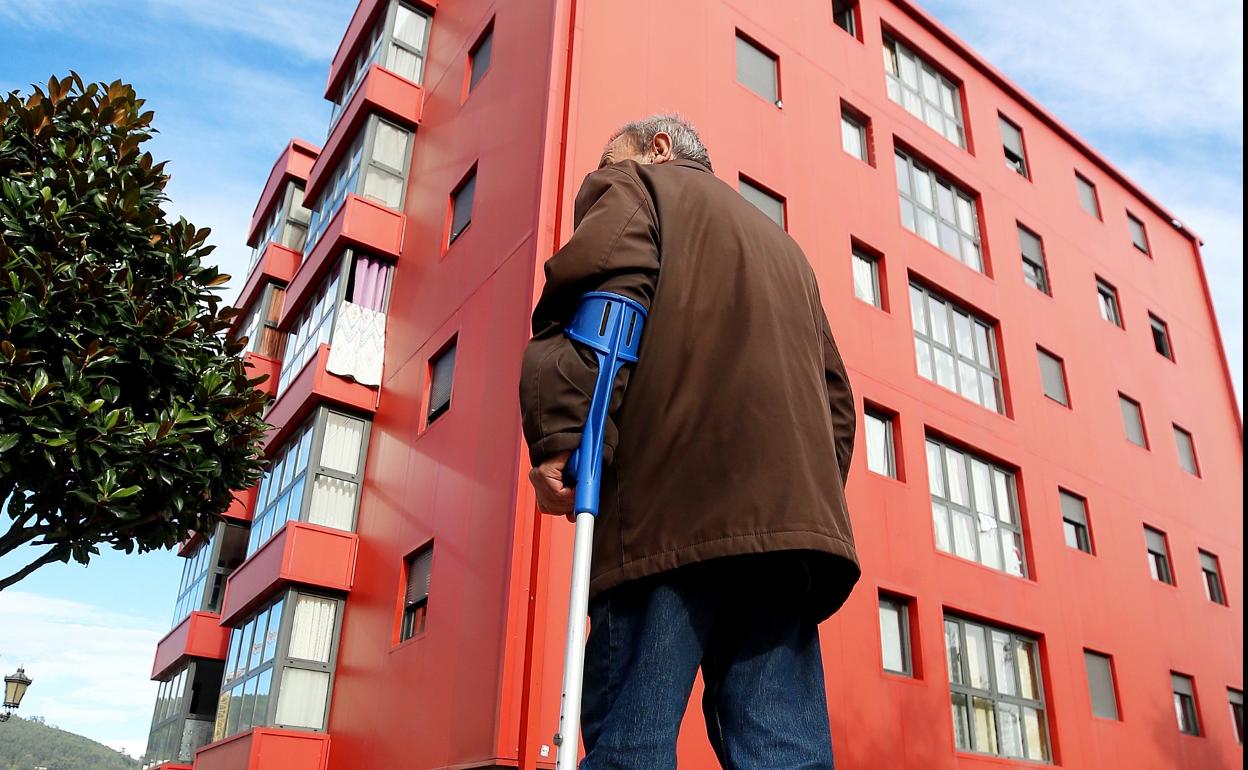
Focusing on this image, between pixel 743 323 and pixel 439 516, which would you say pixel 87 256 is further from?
pixel 743 323

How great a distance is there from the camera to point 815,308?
104 inches

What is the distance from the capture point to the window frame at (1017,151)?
19.6 meters

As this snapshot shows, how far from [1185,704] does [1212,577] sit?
11.9ft

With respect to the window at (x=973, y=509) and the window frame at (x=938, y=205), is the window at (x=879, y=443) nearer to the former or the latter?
the window at (x=973, y=509)

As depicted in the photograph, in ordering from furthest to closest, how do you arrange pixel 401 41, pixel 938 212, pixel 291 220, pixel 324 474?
pixel 291 220
pixel 401 41
pixel 938 212
pixel 324 474

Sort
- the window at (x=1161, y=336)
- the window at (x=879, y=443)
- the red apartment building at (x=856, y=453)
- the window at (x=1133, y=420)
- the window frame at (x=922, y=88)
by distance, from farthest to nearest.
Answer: the window at (x=1161, y=336) < the window at (x=1133, y=420) < the window frame at (x=922, y=88) < the window at (x=879, y=443) < the red apartment building at (x=856, y=453)

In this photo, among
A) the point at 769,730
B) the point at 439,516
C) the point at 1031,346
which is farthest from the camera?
the point at 1031,346

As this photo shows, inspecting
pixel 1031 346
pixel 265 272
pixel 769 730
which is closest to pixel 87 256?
pixel 769 730

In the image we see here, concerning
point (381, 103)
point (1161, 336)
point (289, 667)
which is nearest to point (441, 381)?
point (289, 667)

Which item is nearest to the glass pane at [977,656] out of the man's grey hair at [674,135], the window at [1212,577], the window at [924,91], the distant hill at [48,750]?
the window at [1212,577]

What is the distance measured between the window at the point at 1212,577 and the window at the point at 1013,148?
8084 mm

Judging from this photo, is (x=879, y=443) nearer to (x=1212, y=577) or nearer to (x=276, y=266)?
(x=1212, y=577)

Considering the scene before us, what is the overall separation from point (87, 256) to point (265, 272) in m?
12.7

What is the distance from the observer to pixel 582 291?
7.45 feet
